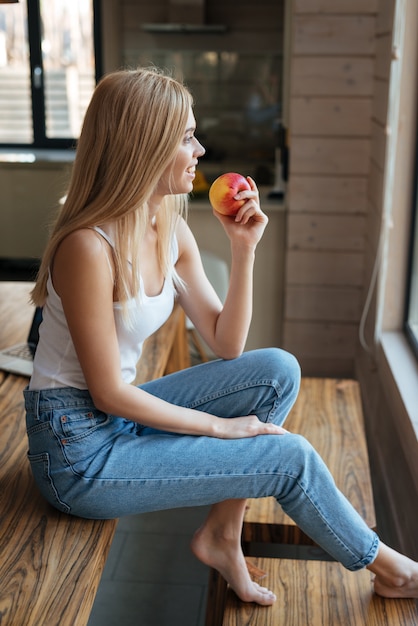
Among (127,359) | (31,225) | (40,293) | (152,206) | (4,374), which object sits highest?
(152,206)

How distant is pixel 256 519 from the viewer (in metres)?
1.77

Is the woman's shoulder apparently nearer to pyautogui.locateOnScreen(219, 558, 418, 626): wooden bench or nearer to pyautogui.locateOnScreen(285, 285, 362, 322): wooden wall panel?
pyautogui.locateOnScreen(219, 558, 418, 626): wooden bench

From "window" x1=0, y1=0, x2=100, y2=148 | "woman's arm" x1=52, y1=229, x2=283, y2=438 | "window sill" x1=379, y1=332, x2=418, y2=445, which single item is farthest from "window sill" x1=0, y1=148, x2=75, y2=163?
"woman's arm" x1=52, y1=229, x2=283, y2=438

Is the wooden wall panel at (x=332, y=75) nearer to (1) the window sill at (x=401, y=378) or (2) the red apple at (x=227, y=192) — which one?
(1) the window sill at (x=401, y=378)

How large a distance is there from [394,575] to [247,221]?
0.76 m

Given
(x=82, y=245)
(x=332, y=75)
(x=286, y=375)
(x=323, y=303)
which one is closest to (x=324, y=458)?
(x=286, y=375)

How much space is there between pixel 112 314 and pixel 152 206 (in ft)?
0.92

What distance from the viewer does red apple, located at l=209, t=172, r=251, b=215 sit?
1635 mm

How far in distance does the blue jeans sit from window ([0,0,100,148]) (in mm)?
4587

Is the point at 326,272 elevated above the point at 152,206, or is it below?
below

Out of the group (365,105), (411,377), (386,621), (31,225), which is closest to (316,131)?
(365,105)

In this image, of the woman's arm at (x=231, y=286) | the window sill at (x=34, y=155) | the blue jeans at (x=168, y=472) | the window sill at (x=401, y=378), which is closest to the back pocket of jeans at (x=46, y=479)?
the blue jeans at (x=168, y=472)

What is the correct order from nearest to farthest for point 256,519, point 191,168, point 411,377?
point 191,168 < point 256,519 < point 411,377

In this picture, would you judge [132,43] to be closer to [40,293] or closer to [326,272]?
[326,272]
